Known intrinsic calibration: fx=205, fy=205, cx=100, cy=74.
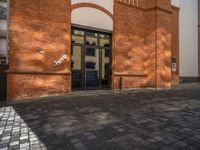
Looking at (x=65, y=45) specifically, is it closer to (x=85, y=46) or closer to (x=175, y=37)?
(x=85, y=46)

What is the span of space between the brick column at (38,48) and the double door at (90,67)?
1186 mm

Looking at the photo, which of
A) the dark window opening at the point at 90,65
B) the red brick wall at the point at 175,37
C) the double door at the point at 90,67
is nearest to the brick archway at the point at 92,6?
the double door at the point at 90,67

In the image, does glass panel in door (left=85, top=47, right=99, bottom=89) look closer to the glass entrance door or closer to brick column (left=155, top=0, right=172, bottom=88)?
the glass entrance door

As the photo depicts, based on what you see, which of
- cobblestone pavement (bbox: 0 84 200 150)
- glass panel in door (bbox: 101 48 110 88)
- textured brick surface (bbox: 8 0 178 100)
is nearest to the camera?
cobblestone pavement (bbox: 0 84 200 150)

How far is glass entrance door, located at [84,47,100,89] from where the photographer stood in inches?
456

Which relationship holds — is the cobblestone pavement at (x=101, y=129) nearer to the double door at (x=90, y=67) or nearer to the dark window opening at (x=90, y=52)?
the double door at (x=90, y=67)

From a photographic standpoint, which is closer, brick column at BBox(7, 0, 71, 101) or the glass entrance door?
brick column at BBox(7, 0, 71, 101)

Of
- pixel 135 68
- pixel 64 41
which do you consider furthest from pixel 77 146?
pixel 135 68

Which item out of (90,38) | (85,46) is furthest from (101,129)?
(90,38)

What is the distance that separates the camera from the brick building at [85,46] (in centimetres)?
854

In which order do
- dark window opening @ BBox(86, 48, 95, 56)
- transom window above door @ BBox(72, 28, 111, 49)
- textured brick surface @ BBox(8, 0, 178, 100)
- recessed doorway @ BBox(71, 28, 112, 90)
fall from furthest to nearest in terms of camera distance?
dark window opening @ BBox(86, 48, 95, 56)
recessed doorway @ BBox(71, 28, 112, 90)
transom window above door @ BBox(72, 28, 111, 49)
textured brick surface @ BBox(8, 0, 178, 100)

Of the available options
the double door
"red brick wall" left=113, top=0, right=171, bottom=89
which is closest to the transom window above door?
the double door

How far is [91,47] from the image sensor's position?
11570mm

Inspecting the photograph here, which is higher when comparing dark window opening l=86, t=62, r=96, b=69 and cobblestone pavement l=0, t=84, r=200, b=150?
dark window opening l=86, t=62, r=96, b=69
